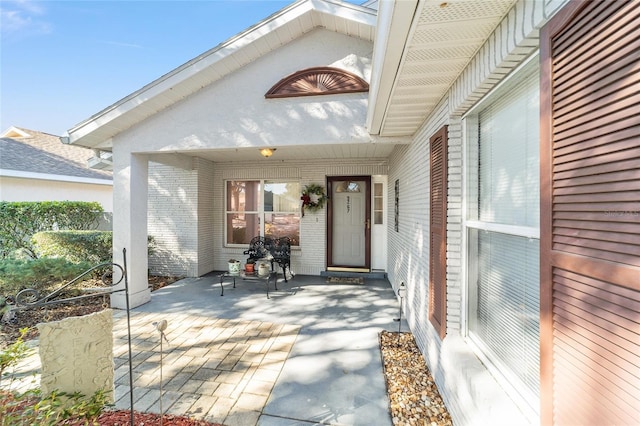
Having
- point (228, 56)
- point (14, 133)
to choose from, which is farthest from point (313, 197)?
point (14, 133)

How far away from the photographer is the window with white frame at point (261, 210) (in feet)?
22.8

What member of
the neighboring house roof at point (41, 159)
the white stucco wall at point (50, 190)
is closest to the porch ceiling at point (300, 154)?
the neighboring house roof at point (41, 159)

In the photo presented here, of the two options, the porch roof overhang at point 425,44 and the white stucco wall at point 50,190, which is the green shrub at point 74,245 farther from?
the porch roof overhang at point 425,44

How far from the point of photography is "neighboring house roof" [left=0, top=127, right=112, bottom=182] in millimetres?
8211

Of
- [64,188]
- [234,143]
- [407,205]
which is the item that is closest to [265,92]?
[234,143]

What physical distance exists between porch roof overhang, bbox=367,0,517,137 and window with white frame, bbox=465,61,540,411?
1.11 ft

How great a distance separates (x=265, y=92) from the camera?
4129 mm

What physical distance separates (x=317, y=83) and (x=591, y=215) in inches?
A: 146

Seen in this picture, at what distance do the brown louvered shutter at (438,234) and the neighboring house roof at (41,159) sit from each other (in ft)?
30.9

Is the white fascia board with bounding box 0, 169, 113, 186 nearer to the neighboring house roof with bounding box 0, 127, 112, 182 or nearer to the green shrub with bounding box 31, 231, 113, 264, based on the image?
the neighboring house roof with bounding box 0, 127, 112, 182

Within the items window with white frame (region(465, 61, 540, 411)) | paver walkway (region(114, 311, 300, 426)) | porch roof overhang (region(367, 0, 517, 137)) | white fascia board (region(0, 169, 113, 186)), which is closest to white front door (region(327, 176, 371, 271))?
paver walkway (region(114, 311, 300, 426))

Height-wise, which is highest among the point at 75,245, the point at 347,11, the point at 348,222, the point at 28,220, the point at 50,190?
the point at 347,11

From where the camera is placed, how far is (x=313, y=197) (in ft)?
21.6

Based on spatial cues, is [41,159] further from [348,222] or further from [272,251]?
[348,222]
